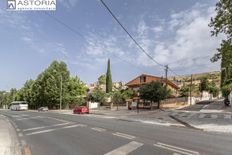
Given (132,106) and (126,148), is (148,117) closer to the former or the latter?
(132,106)

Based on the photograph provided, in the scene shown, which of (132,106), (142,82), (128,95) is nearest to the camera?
(132,106)

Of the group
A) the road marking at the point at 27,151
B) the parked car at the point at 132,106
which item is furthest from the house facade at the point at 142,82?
the road marking at the point at 27,151

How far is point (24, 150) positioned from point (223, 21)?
25.9m

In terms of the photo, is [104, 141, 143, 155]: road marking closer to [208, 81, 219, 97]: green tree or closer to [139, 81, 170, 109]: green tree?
[139, 81, 170, 109]: green tree

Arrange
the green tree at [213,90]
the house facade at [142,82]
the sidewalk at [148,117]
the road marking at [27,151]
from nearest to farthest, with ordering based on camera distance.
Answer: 1. the road marking at [27,151]
2. the sidewalk at [148,117]
3. the house facade at [142,82]
4. the green tree at [213,90]

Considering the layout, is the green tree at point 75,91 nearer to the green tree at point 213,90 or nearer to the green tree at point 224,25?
the green tree at point 213,90

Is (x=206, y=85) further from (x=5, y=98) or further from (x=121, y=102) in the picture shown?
(x=5, y=98)

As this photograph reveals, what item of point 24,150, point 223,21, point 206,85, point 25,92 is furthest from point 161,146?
point 25,92

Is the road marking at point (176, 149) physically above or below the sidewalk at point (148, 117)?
above

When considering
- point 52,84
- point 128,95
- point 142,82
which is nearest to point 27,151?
point 128,95

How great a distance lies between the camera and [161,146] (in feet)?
42.0

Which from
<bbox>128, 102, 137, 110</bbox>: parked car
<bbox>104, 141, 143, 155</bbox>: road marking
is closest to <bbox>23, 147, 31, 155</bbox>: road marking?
<bbox>104, 141, 143, 155</bbox>: road marking

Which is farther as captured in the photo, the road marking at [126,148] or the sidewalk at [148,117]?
Answer: the sidewalk at [148,117]

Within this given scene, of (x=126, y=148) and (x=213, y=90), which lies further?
(x=213, y=90)
